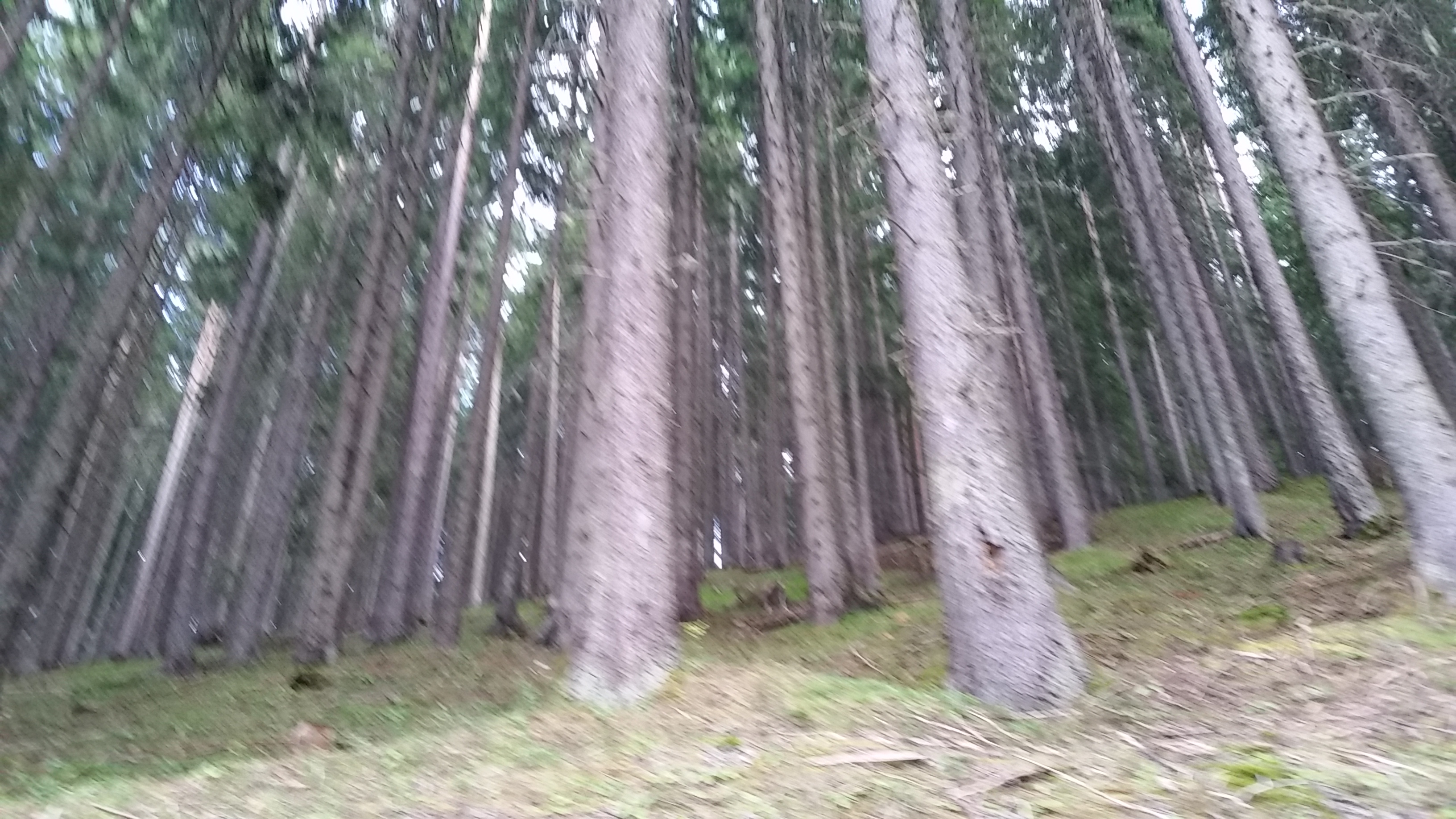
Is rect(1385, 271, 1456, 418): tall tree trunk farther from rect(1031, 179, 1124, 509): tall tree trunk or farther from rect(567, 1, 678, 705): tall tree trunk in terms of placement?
rect(567, 1, 678, 705): tall tree trunk

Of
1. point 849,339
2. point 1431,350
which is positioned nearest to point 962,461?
point 849,339

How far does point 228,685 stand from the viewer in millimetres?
11281

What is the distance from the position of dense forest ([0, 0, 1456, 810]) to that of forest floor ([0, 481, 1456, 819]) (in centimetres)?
63

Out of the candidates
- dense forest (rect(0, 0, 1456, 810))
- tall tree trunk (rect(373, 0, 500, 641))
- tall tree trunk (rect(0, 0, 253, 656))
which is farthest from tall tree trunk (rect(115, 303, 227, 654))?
tall tree trunk (rect(373, 0, 500, 641))

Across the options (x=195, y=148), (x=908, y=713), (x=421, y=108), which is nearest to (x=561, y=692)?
(x=908, y=713)

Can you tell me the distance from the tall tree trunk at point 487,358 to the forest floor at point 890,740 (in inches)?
159

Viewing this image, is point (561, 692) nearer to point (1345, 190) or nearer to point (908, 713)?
point (908, 713)

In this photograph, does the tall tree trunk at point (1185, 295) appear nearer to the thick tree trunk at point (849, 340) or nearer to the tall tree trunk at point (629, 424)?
the thick tree trunk at point (849, 340)

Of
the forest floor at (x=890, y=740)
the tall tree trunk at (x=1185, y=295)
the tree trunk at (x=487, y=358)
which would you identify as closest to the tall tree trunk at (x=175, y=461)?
the tree trunk at (x=487, y=358)

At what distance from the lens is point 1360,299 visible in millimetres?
7566

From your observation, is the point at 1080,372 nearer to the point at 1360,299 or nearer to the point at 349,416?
the point at 1360,299

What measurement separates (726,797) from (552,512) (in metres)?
16.7

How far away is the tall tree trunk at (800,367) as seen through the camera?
11.2 metres

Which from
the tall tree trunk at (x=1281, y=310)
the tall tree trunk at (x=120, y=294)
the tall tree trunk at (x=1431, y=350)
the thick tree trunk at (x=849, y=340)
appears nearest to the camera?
the tall tree trunk at (x=120, y=294)
